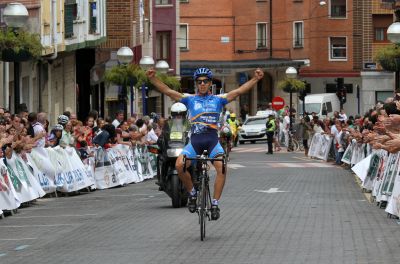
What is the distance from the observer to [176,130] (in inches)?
925

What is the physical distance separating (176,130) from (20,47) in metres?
4.99

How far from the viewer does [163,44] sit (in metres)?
76.9

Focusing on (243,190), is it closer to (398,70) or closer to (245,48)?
(398,70)

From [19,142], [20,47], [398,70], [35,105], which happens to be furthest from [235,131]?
Result: [19,142]

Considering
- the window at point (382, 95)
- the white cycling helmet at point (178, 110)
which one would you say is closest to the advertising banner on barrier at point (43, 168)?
the white cycling helmet at point (178, 110)

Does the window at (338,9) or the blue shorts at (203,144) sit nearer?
the blue shorts at (203,144)

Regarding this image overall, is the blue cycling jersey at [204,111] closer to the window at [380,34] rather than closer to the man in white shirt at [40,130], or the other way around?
the man in white shirt at [40,130]

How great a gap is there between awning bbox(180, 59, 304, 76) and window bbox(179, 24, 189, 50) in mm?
1191

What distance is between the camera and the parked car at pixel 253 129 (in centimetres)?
7044

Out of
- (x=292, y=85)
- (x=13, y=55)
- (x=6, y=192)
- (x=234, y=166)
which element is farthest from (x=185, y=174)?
(x=292, y=85)

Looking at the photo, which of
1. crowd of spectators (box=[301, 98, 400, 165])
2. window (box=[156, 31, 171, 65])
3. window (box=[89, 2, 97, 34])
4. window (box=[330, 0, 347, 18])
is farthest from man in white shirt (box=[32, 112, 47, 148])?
window (box=[330, 0, 347, 18])

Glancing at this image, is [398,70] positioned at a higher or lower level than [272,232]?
higher

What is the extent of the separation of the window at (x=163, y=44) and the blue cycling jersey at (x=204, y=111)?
5925 cm

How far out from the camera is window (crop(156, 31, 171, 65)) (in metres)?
76.4
